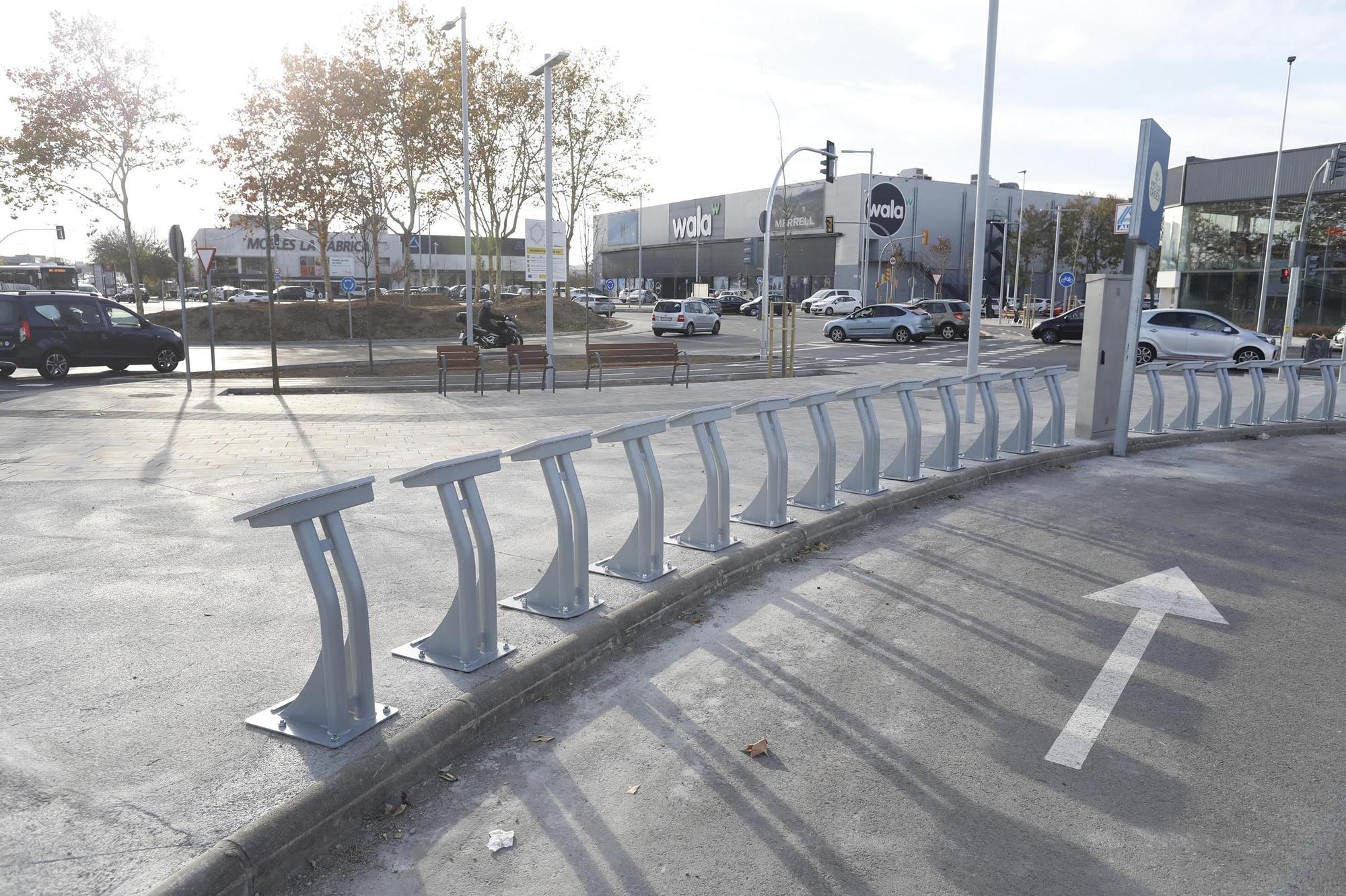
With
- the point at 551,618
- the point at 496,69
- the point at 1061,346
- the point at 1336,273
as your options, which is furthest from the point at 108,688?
the point at 1336,273

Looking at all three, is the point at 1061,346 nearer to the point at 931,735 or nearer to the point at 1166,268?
the point at 1166,268

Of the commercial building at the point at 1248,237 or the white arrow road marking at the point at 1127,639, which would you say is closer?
the white arrow road marking at the point at 1127,639

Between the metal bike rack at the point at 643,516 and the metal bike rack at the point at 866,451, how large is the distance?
2703 mm

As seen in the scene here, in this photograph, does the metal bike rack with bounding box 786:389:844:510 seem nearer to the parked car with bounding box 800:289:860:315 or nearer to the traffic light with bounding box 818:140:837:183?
the traffic light with bounding box 818:140:837:183

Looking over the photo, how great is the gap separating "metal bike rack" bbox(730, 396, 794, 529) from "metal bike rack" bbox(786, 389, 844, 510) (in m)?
0.44

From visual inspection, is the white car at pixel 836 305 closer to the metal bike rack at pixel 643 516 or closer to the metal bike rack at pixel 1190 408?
the metal bike rack at pixel 1190 408

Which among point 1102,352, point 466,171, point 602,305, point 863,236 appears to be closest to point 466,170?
point 466,171

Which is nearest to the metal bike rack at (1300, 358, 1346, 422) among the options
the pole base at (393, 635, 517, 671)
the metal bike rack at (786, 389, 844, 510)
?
the metal bike rack at (786, 389, 844, 510)

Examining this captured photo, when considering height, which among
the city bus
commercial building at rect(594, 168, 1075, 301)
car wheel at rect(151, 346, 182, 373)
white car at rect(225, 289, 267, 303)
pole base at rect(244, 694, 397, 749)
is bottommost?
car wheel at rect(151, 346, 182, 373)

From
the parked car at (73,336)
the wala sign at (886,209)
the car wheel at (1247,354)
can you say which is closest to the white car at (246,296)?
the wala sign at (886,209)

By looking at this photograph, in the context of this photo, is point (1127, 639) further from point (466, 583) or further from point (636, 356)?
point (636, 356)

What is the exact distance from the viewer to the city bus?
51.8 m

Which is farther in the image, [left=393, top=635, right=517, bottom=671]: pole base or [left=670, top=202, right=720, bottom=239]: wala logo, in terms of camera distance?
[left=670, top=202, right=720, bottom=239]: wala logo

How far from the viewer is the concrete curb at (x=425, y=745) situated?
9.24 feet
